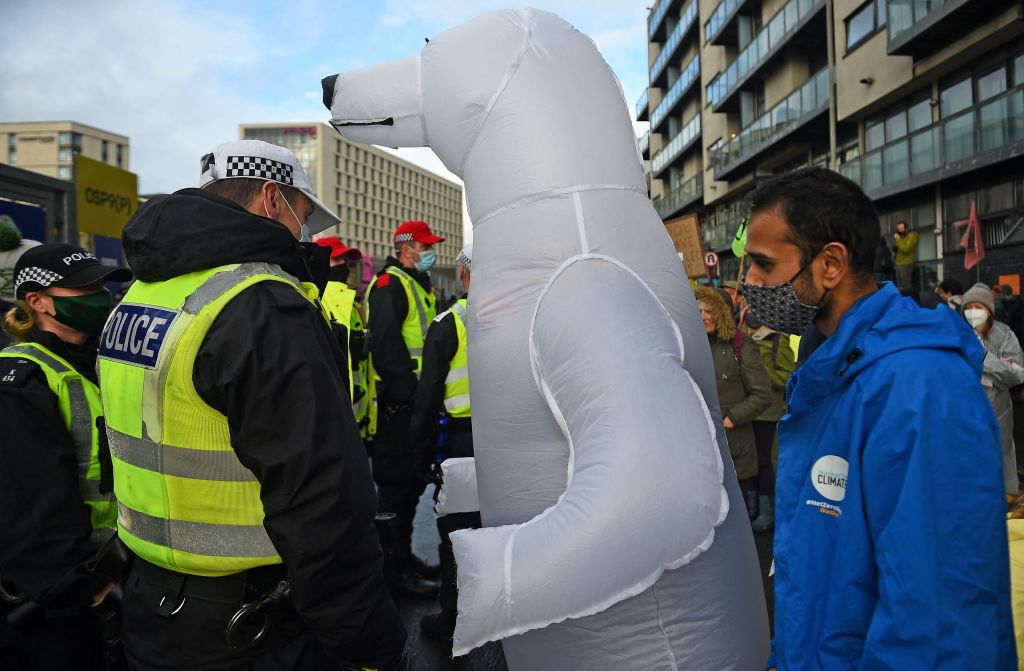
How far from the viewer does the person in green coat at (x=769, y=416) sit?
5406mm

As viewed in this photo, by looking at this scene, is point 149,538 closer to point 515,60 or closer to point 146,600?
point 146,600

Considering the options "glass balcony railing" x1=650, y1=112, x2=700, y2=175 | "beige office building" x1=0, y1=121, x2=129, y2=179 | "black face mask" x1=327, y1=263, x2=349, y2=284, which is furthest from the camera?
"beige office building" x1=0, y1=121, x2=129, y2=179

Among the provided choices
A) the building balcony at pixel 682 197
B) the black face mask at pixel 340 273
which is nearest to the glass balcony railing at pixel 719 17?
the building balcony at pixel 682 197

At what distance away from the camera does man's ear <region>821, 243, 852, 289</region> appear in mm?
1766

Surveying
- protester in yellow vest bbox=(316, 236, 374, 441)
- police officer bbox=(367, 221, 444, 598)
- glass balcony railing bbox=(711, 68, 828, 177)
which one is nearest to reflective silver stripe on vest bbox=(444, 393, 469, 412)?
police officer bbox=(367, 221, 444, 598)

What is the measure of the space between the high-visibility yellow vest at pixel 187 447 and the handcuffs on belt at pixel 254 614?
76 mm

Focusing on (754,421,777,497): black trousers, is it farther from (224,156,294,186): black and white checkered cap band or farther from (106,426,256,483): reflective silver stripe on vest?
(106,426,256,483): reflective silver stripe on vest

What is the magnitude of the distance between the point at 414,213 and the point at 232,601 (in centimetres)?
13208

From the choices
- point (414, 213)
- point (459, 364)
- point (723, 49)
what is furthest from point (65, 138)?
point (459, 364)

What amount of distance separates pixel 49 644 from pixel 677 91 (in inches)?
1584

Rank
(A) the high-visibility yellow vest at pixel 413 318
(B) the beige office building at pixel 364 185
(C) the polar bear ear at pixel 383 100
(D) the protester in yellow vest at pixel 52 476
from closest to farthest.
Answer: (C) the polar bear ear at pixel 383 100
(D) the protester in yellow vest at pixel 52 476
(A) the high-visibility yellow vest at pixel 413 318
(B) the beige office building at pixel 364 185

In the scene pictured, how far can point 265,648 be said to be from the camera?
5.57 feet

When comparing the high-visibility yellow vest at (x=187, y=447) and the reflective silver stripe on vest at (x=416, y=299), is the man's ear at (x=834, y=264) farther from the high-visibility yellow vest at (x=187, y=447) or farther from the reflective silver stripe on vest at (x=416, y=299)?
the reflective silver stripe on vest at (x=416, y=299)

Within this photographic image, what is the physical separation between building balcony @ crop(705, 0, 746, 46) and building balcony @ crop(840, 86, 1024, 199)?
12.2 m
